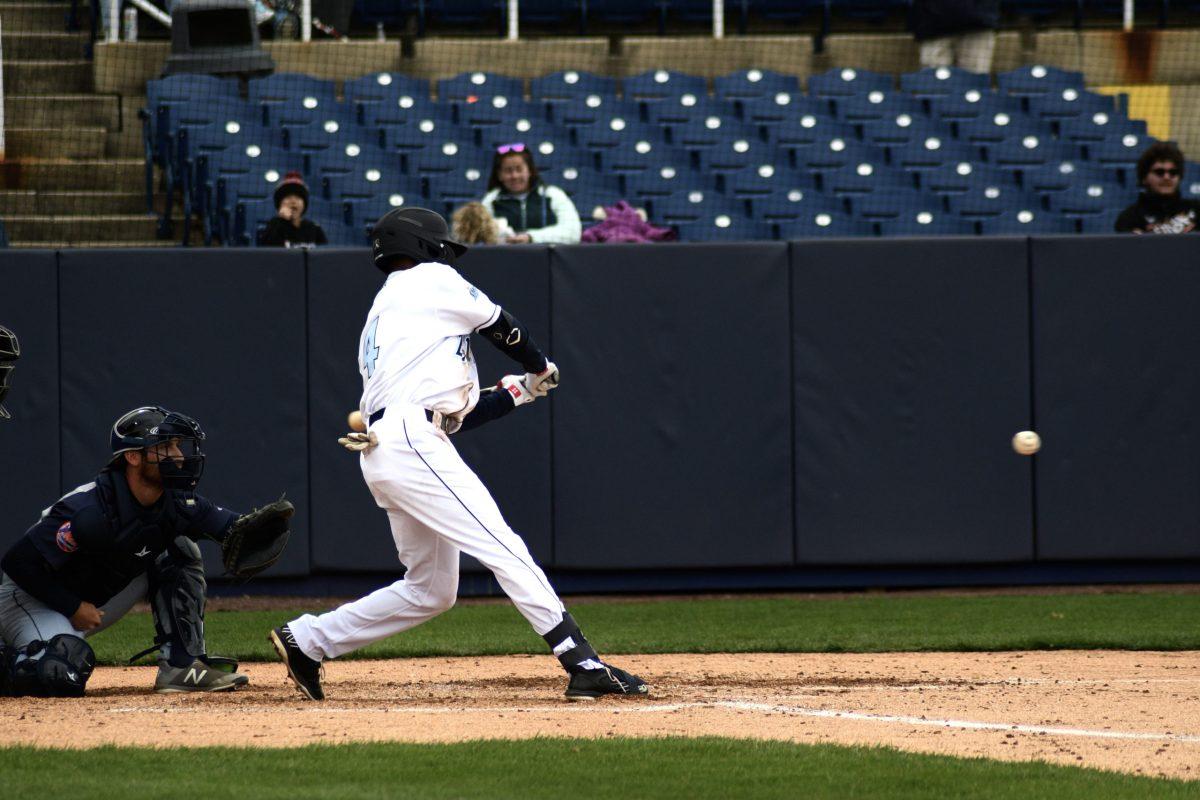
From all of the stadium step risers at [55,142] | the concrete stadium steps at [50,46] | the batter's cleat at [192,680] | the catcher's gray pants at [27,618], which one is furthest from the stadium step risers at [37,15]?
the batter's cleat at [192,680]

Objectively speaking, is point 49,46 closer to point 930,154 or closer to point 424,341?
point 930,154

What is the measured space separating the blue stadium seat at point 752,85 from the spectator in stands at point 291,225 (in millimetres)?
5287

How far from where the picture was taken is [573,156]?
13352 millimetres

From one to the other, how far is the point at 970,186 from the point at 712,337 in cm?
450

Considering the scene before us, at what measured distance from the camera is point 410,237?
5980 mm

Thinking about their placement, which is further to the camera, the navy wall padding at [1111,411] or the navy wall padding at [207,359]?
the navy wall padding at [1111,411]

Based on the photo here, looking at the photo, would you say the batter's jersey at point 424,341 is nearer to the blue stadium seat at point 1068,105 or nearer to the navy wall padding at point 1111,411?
the navy wall padding at point 1111,411

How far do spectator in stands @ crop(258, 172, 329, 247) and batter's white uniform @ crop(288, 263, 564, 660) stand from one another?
14.4 feet

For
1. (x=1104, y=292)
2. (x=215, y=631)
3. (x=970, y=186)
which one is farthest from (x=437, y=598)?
(x=970, y=186)

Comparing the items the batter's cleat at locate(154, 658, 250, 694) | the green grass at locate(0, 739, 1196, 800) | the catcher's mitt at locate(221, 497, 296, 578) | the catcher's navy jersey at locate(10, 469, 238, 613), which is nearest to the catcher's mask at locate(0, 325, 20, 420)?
the catcher's navy jersey at locate(10, 469, 238, 613)

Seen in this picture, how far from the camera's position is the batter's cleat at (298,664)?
588cm

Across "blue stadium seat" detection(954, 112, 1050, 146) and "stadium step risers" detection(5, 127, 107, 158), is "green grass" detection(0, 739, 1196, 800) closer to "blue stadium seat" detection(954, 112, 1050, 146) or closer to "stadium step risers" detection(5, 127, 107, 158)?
"stadium step risers" detection(5, 127, 107, 158)

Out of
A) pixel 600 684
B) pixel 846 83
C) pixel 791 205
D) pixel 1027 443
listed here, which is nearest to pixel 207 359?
pixel 600 684

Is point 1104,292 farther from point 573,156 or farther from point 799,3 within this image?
point 799,3
